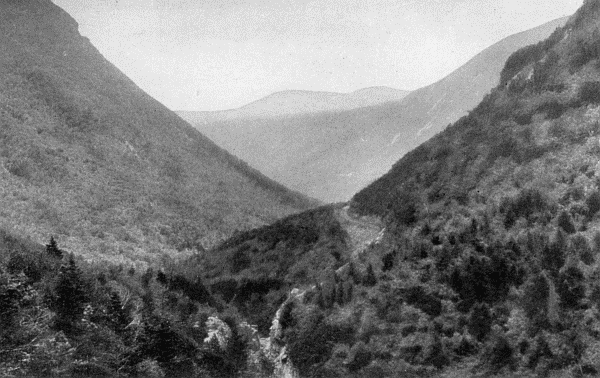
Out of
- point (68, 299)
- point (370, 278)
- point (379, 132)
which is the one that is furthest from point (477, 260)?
point (379, 132)

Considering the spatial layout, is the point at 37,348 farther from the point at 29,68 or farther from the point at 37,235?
the point at 29,68

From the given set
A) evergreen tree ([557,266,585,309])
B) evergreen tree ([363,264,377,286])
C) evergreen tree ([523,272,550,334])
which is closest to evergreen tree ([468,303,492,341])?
evergreen tree ([523,272,550,334])

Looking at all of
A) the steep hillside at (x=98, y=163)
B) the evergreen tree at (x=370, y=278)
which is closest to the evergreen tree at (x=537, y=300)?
the evergreen tree at (x=370, y=278)

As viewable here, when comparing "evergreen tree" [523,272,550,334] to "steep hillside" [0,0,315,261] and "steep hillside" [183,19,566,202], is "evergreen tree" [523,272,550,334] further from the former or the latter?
"steep hillside" [183,19,566,202]

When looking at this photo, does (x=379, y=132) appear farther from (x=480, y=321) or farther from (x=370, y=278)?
(x=480, y=321)

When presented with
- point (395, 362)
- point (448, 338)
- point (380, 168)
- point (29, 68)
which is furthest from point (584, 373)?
point (380, 168)

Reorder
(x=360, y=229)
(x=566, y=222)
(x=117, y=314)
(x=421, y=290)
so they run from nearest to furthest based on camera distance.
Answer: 1. (x=117, y=314)
2. (x=566, y=222)
3. (x=421, y=290)
4. (x=360, y=229)
